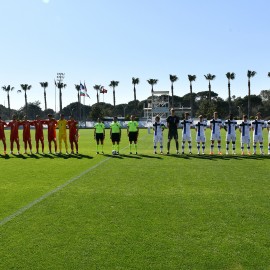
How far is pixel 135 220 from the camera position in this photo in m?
6.54

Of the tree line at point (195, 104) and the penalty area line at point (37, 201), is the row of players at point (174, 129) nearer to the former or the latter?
A: the penalty area line at point (37, 201)

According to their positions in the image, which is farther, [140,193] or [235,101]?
[235,101]

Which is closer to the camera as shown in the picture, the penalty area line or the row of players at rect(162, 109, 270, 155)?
the penalty area line

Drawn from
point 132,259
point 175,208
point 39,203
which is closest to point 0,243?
point 132,259

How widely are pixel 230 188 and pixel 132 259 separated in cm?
533

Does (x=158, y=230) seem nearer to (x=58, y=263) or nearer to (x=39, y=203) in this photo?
(x=58, y=263)

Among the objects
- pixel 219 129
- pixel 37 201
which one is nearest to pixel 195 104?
pixel 219 129

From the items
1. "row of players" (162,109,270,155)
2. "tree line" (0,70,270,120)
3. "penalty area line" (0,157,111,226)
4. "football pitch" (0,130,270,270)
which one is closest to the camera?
"football pitch" (0,130,270,270)

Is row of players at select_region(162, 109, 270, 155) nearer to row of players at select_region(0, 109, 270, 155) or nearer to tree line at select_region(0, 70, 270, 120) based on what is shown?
row of players at select_region(0, 109, 270, 155)

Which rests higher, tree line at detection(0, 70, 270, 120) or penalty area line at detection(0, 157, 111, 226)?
tree line at detection(0, 70, 270, 120)

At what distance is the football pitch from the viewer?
4793 mm

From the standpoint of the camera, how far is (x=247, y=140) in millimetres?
18906

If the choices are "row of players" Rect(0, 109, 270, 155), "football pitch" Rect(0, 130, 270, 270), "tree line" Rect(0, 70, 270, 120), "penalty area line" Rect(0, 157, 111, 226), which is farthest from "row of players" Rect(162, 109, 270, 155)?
"tree line" Rect(0, 70, 270, 120)

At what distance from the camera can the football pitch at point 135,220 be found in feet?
15.7
